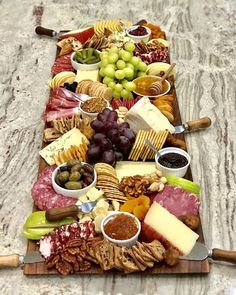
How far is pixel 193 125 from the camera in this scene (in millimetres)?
1723

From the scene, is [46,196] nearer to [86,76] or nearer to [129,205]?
[129,205]

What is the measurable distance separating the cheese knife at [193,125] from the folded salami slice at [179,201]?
34cm

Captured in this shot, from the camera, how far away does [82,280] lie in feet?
4.15

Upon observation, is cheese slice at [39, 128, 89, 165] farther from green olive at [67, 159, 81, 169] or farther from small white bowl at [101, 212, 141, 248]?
small white bowl at [101, 212, 141, 248]

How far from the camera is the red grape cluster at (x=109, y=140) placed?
1513 millimetres

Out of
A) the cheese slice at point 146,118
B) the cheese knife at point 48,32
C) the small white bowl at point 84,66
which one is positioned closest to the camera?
the cheese slice at point 146,118

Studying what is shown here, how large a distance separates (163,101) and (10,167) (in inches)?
22.4

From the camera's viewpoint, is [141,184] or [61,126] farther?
[61,126]

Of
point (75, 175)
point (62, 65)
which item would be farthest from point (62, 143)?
point (62, 65)

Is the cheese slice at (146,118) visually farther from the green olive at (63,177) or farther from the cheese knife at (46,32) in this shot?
the cheese knife at (46,32)

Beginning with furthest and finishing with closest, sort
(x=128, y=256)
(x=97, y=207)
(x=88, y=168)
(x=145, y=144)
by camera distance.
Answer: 1. (x=145, y=144)
2. (x=88, y=168)
3. (x=97, y=207)
4. (x=128, y=256)

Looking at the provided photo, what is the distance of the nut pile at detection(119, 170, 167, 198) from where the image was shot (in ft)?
4.63

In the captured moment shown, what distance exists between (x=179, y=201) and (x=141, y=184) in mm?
117

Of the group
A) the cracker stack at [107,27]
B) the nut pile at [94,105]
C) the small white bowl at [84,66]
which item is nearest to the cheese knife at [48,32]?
the cracker stack at [107,27]
